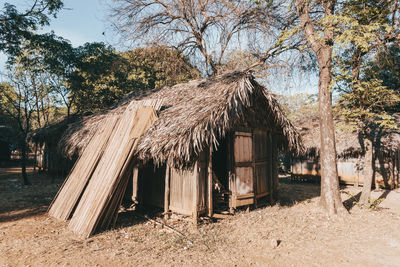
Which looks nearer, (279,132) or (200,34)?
(279,132)

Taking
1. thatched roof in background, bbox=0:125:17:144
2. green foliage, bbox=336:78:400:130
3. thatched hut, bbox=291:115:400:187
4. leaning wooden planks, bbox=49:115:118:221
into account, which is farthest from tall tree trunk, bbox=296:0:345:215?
thatched roof in background, bbox=0:125:17:144

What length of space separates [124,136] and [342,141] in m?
11.1

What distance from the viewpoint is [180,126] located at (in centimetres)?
554

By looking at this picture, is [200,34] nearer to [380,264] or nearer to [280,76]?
[280,76]

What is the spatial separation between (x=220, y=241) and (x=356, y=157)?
410 inches

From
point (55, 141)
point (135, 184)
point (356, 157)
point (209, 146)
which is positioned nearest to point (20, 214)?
point (135, 184)

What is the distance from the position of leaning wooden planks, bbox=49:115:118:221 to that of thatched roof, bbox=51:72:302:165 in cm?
146

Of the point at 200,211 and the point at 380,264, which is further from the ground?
the point at 200,211

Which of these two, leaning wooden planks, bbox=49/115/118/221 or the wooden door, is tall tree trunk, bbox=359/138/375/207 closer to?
the wooden door

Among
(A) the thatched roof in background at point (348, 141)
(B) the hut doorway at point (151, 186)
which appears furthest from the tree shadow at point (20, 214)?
(A) the thatched roof in background at point (348, 141)

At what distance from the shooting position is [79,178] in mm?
6457

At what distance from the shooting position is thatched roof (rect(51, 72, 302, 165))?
17.3 ft

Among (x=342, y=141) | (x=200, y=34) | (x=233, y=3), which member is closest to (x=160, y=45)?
(x=200, y=34)

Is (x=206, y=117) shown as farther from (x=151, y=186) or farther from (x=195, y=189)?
(x=151, y=186)
